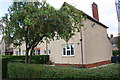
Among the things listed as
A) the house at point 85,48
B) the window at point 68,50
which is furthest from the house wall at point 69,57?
the window at point 68,50

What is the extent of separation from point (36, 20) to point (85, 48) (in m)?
8.10

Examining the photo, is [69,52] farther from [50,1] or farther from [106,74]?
[106,74]

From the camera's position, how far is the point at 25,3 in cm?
658

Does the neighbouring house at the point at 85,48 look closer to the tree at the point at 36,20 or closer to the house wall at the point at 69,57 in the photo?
the house wall at the point at 69,57

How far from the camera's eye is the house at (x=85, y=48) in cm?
1273

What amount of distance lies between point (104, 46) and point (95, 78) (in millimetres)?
15196

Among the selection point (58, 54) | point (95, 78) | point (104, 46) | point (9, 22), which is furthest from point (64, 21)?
point (104, 46)

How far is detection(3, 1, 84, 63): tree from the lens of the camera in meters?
5.96

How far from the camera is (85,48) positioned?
41.3 ft

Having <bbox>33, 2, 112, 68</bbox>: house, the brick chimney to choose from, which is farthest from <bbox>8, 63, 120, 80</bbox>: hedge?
→ the brick chimney

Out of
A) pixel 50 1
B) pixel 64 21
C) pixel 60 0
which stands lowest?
pixel 64 21

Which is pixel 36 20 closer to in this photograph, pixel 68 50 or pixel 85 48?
pixel 85 48

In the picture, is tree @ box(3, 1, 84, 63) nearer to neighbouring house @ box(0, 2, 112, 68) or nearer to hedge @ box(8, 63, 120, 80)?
hedge @ box(8, 63, 120, 80)

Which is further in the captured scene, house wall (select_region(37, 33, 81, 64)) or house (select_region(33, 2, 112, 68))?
house wall (select_region(37, 33, 81, 64))
